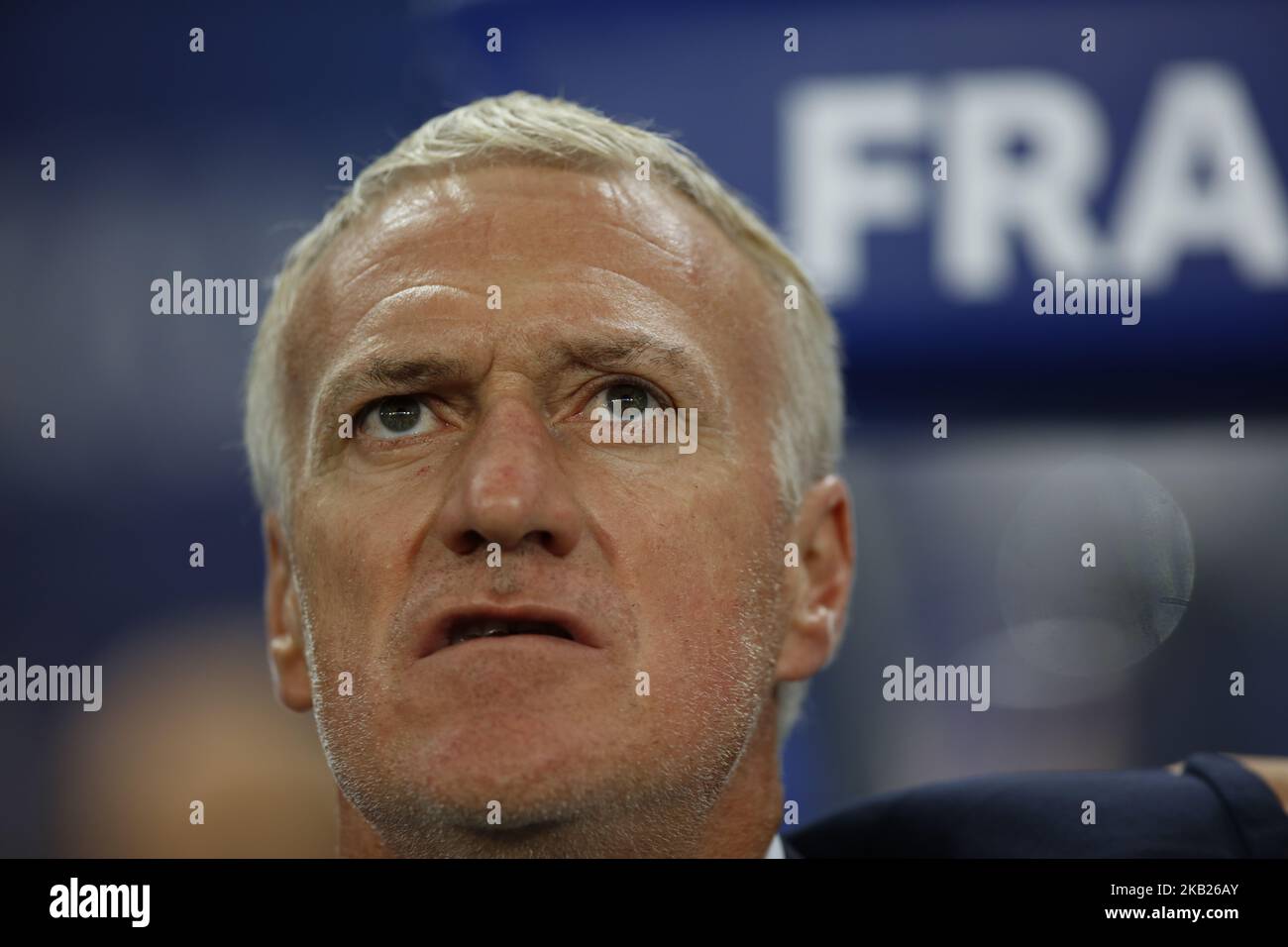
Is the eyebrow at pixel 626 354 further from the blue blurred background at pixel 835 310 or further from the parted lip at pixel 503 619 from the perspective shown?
the blue blurred background at pixel 835 310

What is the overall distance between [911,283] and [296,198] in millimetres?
1466

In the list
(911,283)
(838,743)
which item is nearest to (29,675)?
(838,743)

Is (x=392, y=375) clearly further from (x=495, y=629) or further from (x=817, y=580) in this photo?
(x=817, y=580)

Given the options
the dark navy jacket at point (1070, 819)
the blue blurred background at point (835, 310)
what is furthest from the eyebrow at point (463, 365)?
the blue blurred background at point (835, 310)

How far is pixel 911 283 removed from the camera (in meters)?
2.76

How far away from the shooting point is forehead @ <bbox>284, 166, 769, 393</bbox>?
5.29 feet

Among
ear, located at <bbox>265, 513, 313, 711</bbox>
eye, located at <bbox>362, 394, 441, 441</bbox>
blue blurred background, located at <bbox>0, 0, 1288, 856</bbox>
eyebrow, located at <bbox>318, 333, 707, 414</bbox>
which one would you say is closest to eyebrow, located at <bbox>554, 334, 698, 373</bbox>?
eyebrow, located at <bbox>318, 333, 707, 414</bbox>

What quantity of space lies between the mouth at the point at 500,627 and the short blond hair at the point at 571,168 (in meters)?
0.45

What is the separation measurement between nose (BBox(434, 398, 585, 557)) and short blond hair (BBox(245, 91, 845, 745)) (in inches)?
16.1

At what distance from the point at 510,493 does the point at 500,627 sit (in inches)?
7.2

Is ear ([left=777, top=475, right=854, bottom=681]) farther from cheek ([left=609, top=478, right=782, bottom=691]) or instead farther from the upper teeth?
the upper teeth

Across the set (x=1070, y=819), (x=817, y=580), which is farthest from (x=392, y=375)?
(x=1070, y=819)
